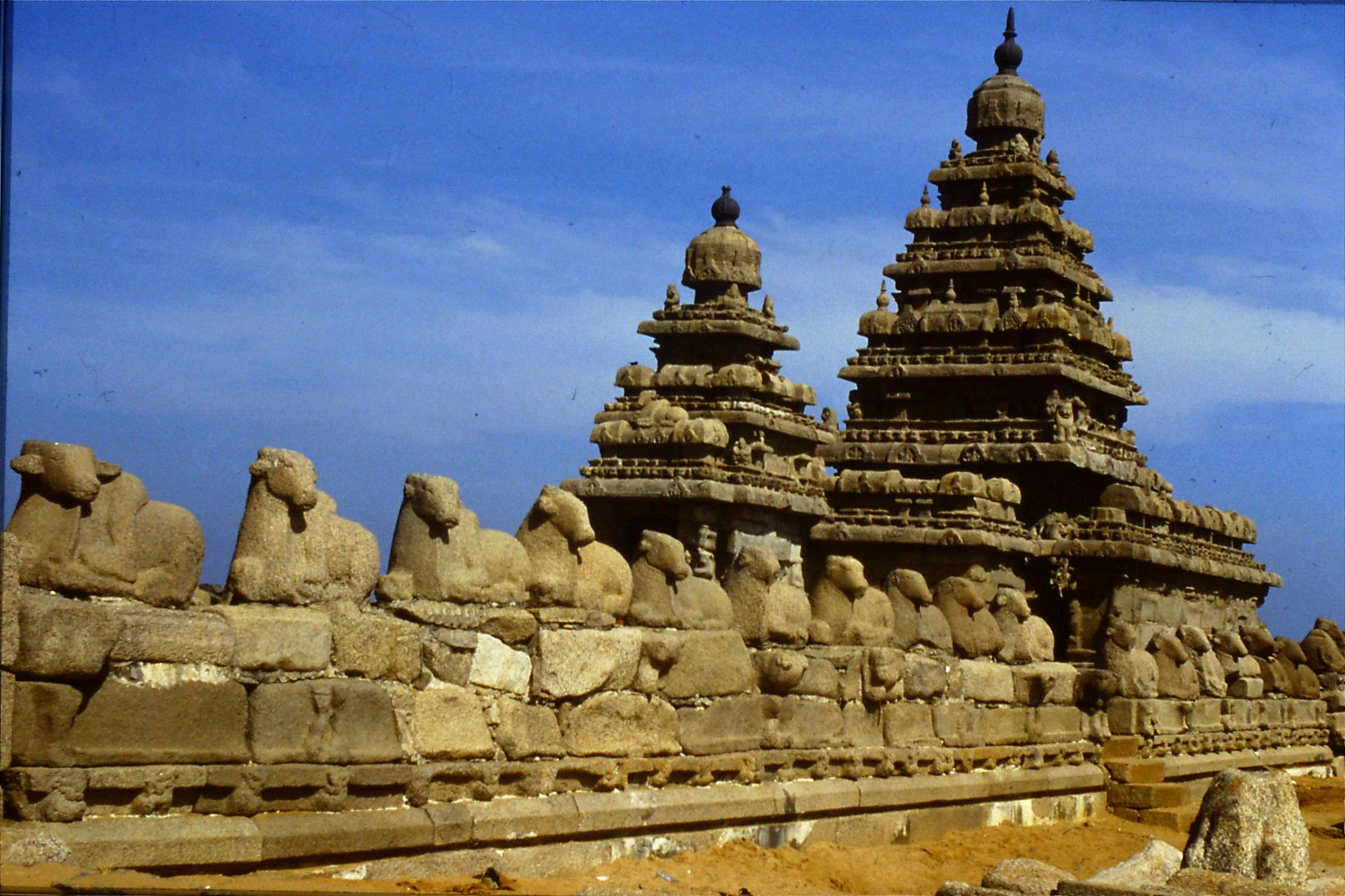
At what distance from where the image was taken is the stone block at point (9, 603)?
26.7 feet

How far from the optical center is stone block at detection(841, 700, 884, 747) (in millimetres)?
13758

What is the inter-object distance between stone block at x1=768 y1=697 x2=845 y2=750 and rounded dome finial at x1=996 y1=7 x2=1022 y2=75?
1868 cm

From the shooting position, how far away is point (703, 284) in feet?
107

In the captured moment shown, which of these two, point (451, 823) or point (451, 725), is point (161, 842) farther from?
point (451, 725)

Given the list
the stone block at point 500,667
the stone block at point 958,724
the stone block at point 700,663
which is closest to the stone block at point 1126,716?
the stone block at point 958,724

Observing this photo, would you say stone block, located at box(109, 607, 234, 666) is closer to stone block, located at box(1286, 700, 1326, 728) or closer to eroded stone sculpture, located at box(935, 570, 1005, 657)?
eroded stone sculpture, located at box(935, 570, 1005, 657)

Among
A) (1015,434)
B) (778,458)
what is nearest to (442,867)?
(1015,434)

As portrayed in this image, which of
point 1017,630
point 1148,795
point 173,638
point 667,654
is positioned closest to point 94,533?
point 173,638

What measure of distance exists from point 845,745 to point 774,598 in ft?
4.40

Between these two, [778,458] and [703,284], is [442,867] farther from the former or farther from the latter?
[703,284]

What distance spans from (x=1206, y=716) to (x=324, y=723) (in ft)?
44.0

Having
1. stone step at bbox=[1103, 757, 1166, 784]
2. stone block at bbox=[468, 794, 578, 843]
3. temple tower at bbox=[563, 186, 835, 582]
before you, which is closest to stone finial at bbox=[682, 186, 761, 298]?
temple tower at bbox=[563, 186, 835, 582]

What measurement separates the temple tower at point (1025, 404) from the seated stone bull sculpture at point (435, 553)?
43.0ft

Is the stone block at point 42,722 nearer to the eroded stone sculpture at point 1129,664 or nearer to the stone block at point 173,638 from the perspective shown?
the stone block at point 173,638
